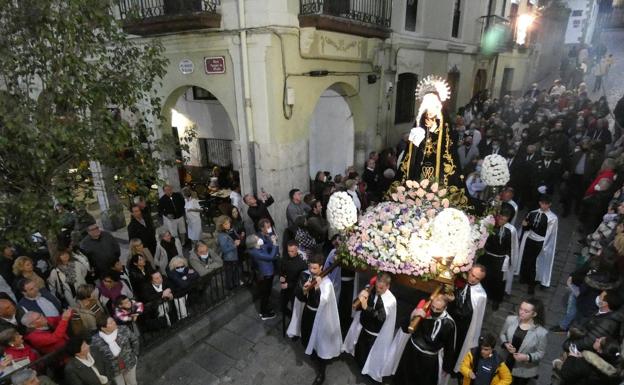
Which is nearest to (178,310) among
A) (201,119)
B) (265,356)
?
(265,356)

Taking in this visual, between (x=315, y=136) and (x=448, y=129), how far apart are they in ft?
22.3

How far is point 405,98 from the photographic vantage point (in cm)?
1381

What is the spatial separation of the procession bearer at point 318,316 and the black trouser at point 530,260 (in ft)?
→ 13.5

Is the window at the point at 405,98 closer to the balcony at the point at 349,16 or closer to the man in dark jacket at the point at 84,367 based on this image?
the balcony at the point at 349,16

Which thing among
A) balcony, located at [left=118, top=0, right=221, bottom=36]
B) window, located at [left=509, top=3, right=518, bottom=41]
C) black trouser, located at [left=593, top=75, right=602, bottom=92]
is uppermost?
window, located at [left=509, top=3, right=518, bottom=41]

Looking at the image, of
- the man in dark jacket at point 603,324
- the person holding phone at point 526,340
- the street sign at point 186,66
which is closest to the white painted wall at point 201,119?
the street sign at point 186,66

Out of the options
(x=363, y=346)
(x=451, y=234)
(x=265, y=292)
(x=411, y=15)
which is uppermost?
(x=411, y=15)

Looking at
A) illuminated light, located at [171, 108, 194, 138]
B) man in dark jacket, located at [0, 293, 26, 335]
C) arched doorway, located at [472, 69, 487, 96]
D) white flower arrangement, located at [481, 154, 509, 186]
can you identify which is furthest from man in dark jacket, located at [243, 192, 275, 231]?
arched doorway, located at [472, 69, 487, 96]

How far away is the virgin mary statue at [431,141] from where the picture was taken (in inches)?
229

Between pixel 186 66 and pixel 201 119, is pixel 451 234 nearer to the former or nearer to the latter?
pixel 186 66

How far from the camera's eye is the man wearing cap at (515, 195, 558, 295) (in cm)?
657

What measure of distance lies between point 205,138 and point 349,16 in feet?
20.1

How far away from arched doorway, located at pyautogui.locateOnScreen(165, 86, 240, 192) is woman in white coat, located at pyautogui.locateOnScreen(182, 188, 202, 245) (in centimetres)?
258

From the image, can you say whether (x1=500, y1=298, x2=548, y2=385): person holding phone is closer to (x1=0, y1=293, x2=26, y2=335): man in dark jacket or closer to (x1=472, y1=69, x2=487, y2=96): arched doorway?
(x1=0, y1=293, x2=26, y2=335): man in dark jacket
